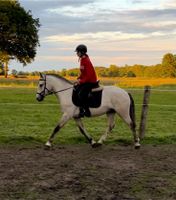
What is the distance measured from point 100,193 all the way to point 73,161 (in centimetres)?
240

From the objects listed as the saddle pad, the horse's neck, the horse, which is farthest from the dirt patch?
the horse's neck

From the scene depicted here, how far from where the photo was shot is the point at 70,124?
15984 millimetres

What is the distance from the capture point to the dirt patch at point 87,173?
6.20 m

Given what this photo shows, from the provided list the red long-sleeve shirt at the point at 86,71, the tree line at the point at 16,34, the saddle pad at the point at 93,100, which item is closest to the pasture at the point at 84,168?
the saddle pad at the point at 93,100

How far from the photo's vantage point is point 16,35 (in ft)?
155

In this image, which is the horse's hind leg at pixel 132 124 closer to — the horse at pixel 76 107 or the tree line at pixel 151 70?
the horse at pixel 76 107

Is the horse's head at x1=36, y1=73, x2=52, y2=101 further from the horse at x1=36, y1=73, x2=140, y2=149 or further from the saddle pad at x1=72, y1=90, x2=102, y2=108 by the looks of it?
the saddle pad at x1=72, y1=90, x2=102, y2=108

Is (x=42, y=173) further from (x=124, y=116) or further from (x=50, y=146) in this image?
(x=124, y=116)

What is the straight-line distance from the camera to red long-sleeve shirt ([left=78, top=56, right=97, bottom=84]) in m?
10.1

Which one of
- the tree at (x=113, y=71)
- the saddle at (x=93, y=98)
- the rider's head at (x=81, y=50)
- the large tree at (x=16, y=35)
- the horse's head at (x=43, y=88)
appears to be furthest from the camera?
the tree at (x=113, y=71)

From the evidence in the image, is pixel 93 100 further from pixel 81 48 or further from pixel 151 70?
pixel 151 70

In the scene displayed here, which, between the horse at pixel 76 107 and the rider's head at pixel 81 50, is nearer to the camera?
the rider's head at pixel 81 50

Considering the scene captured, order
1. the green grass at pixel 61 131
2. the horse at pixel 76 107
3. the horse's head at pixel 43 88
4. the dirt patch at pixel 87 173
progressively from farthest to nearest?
the green grass at pixel 61 131 < the horse's head at pixel 43 88 < the horse at pixel 76 107 < the dirt patch at pixel 87 173

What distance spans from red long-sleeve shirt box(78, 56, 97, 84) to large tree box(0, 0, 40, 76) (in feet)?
123
